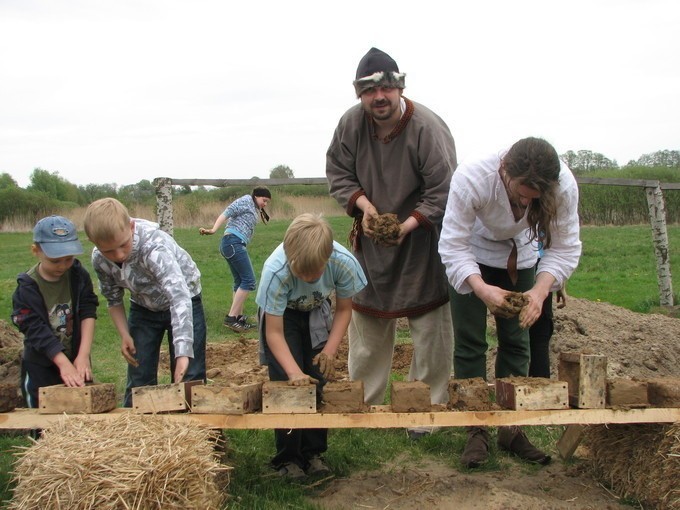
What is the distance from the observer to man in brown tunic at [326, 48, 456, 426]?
15.0ft

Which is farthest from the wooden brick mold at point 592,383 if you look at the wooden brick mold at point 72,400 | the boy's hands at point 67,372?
the boy's hands at point 67,372

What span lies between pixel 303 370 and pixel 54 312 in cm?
148

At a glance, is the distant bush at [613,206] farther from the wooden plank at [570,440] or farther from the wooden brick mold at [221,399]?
the wooden brick mold at [221,399]

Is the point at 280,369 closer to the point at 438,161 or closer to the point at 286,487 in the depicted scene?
the point at 286,487

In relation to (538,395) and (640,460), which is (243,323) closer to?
(538,395)

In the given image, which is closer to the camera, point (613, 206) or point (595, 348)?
point (595, 348)

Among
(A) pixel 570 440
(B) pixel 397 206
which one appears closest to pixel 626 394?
(A) pixel 570 440

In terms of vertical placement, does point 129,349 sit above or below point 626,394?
above

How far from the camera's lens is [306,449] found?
4258 mm

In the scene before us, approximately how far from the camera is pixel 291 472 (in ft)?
13.5

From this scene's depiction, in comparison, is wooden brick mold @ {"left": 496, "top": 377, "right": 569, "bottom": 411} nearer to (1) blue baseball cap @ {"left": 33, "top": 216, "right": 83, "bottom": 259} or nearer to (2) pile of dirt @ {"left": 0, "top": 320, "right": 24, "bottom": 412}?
(1) blue baseball cap @ {"left": 33, "top": 216, "right": 83, "bottom": 259}

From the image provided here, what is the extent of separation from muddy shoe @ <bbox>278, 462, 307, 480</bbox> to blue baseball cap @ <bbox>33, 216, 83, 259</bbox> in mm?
1647

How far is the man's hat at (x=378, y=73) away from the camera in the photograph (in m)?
4.39

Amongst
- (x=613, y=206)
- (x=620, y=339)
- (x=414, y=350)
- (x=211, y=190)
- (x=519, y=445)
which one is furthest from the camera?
(x=613, y=206)
